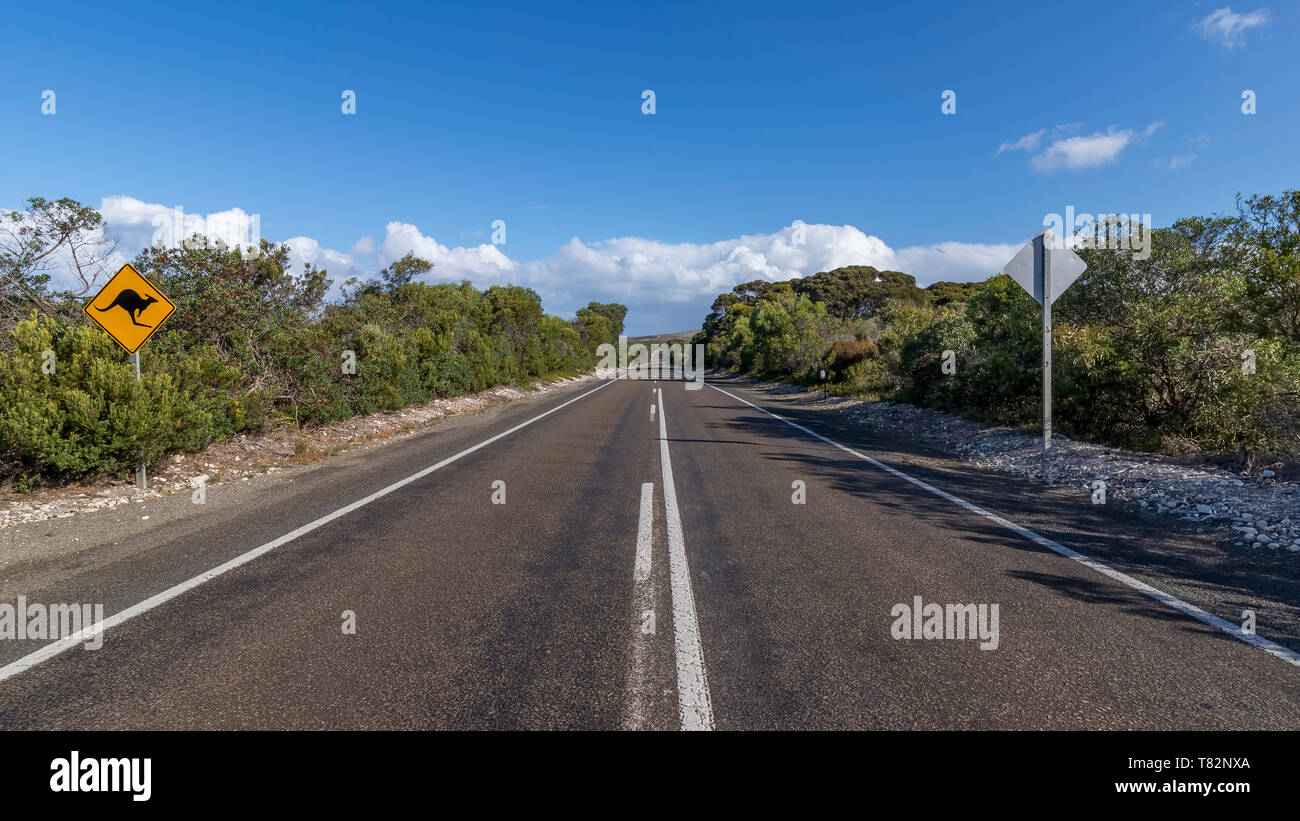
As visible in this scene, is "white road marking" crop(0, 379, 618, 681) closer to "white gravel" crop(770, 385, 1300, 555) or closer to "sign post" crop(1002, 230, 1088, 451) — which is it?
"white gravel" crop(770, 385, 1300, 555)

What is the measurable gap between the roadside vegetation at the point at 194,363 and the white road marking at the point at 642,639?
7071 mm

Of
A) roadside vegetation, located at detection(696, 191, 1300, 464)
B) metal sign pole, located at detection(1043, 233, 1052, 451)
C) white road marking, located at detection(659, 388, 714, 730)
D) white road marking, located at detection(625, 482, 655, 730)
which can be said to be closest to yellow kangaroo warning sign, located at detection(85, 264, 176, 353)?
white road marking, located at detection(625, 482, 655, 730)

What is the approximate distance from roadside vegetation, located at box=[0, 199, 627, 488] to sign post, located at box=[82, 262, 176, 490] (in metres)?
0.32

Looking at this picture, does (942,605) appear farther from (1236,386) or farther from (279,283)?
(279,283)

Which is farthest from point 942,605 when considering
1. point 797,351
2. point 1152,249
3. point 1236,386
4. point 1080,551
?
point 797,351

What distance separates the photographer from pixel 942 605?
455cm

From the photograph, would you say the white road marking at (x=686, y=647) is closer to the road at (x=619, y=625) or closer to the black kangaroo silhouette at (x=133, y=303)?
the road at (x=619, y=625)

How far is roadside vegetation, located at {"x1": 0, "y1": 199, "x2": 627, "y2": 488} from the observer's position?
26.6ft

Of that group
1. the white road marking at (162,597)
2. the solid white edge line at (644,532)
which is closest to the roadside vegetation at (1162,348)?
the solid white edge line at (644,532)

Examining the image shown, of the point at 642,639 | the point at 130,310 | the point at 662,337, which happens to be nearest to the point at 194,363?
the point at 130,310

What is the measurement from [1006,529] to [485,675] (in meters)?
5.44

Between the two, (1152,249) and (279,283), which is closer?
(1152,249)

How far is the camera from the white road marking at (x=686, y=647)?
3.13m
